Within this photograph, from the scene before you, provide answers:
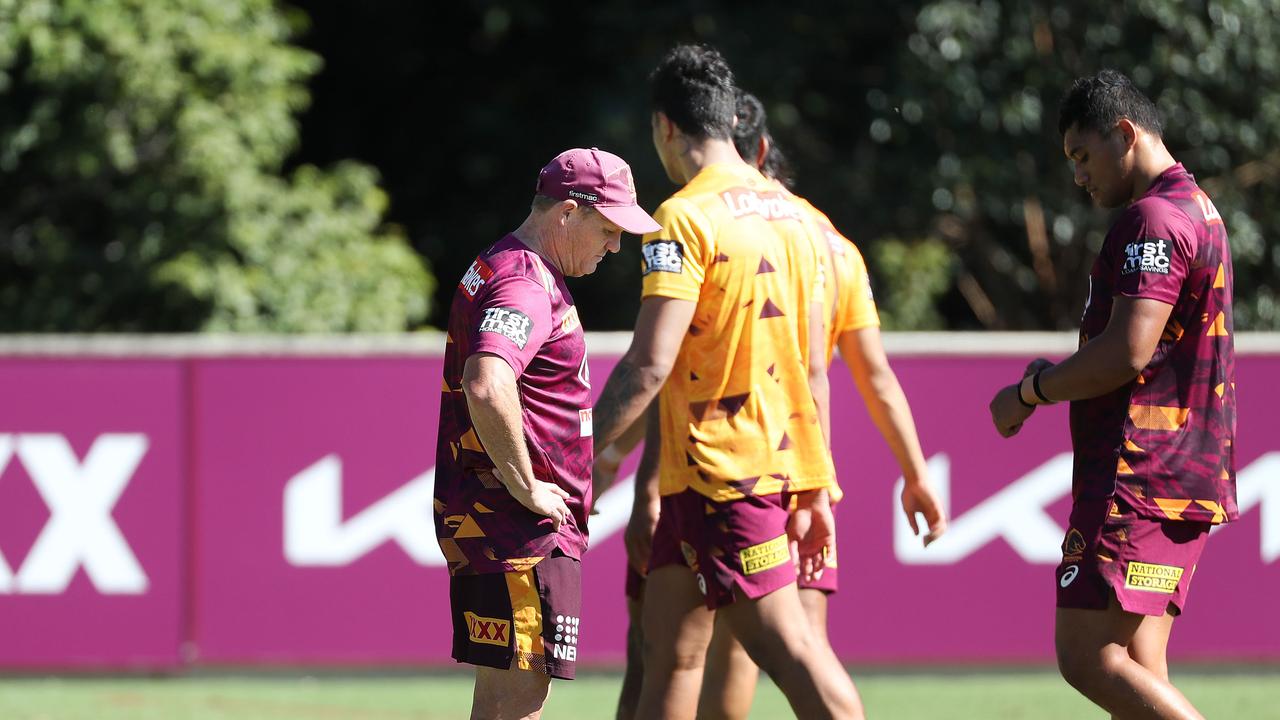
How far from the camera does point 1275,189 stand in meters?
13.4

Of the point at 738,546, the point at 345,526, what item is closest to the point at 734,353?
the point at 738,546

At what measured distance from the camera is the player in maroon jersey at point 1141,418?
429cm

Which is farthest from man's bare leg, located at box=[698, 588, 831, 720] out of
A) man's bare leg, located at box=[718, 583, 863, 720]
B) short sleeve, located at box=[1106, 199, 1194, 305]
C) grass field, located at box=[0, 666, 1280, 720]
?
grass field, located at box=[0, 666, 1280, 720]

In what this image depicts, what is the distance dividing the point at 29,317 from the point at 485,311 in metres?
9.78

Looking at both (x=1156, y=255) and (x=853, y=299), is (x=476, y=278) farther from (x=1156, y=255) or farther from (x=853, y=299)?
(x=1156, y=255)

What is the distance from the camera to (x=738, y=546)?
455 centimetres

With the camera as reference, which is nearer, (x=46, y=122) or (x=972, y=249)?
(x=46, y=122)

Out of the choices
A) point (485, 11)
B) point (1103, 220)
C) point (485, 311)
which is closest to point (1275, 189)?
point (1103, 220)

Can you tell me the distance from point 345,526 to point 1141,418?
461 centimetres

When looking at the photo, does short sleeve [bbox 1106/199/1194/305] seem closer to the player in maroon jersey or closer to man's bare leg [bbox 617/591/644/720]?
the player in maroon jersey

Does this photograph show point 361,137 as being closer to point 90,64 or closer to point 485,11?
point 485,11

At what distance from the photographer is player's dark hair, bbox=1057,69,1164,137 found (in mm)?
4465

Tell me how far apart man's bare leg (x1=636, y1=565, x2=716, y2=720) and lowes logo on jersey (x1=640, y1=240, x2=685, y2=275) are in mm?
854

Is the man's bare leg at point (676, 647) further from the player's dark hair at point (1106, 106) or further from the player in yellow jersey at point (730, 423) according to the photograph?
the player's dark hair at point (1106, 106)
